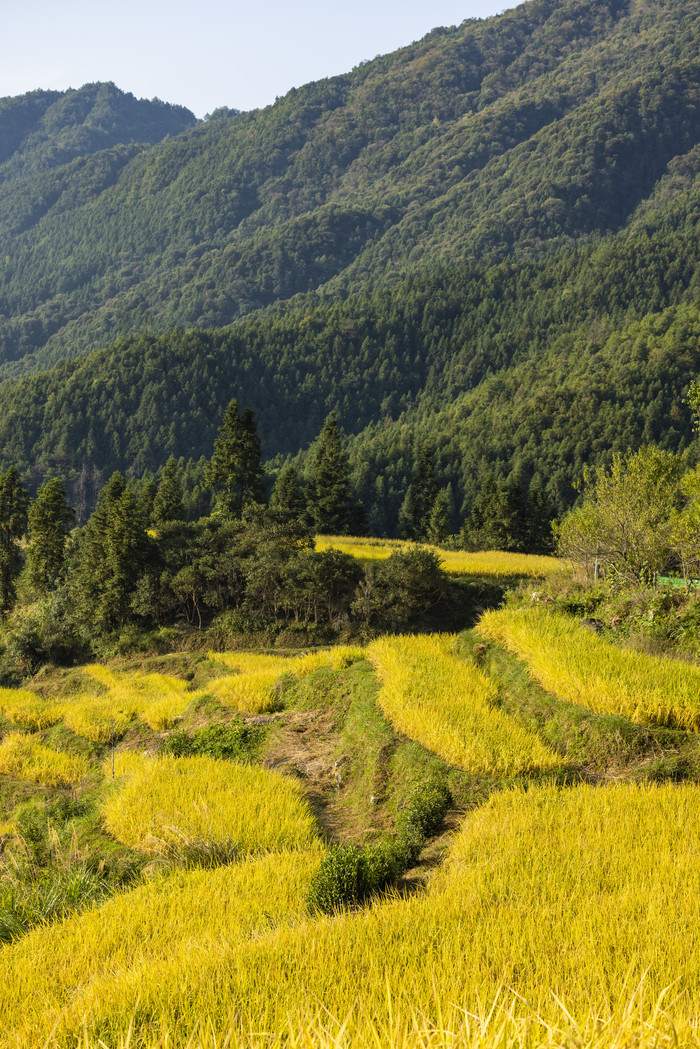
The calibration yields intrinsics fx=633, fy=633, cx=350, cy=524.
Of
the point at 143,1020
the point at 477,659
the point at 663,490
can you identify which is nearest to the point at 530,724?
the point at 477,659

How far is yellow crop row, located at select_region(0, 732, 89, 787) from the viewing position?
12.3m

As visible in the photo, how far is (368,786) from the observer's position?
897 centimetres

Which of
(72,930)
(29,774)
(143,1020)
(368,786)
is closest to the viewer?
(143,1020)

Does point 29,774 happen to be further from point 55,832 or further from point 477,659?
point 477,659

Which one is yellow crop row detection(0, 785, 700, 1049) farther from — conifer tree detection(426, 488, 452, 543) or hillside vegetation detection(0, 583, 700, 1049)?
conifer tree detection(426, 488, 452, 543)

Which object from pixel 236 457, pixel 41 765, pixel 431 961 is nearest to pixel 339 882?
pixel 431 961

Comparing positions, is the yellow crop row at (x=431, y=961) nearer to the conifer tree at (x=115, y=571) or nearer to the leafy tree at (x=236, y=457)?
the conifer tree at (x=115, y=571)

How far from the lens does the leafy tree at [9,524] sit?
1652 inches

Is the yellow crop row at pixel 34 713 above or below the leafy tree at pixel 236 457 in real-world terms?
below

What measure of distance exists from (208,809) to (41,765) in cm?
708

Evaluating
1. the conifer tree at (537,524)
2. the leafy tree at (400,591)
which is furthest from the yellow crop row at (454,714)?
the conifer tree at (537,524)

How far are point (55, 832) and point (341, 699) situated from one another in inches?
237

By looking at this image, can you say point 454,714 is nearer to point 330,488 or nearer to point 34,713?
point 34,713

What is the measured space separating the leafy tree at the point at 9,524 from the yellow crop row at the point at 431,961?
1665 inches
